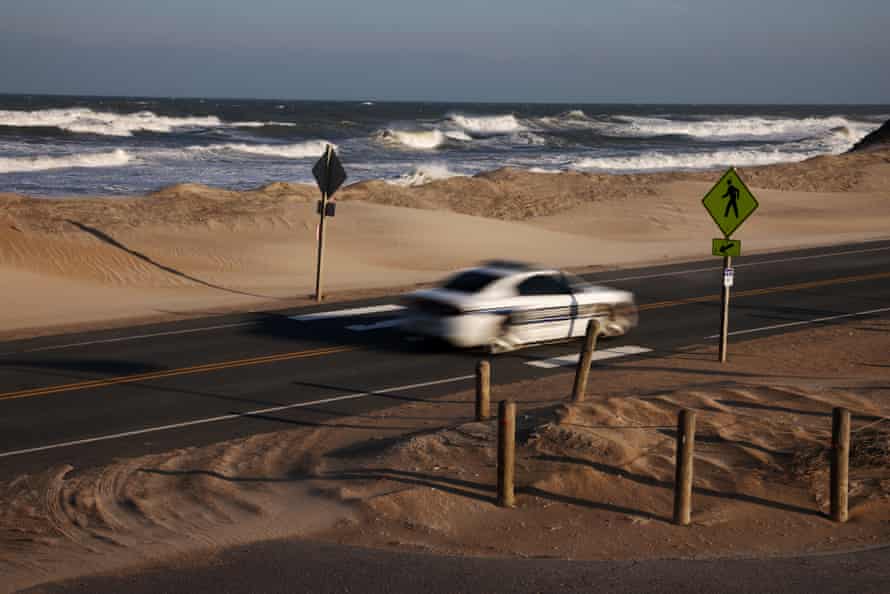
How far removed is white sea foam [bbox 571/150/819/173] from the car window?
164 feet

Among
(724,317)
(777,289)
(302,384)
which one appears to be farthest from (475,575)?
(777,289)

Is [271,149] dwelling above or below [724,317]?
above

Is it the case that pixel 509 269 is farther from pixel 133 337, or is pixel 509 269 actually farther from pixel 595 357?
pixel 133 337

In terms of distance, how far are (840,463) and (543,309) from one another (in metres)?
8.47

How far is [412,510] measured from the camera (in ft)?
33.9

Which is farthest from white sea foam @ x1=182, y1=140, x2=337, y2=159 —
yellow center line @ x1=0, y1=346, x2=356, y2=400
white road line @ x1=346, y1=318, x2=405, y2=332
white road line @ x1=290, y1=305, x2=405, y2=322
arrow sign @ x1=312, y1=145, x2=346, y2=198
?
yellow center line @ x1=0, y1=346, x2=356, y2=400

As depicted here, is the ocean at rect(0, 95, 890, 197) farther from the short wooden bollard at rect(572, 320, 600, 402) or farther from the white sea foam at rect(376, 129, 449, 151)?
the short wooden bollard at rect(572, 320, 600, 402)

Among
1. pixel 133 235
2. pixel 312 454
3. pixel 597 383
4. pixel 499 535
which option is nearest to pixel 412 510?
pixel 499 535

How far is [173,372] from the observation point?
16688 millimetres

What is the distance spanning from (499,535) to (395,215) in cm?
2597

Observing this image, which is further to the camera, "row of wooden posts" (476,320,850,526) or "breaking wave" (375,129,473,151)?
"breaking wave" (375,129,473,151)

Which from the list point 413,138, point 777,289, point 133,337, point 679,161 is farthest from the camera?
point 413,138

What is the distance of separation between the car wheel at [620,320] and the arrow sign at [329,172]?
6682 mm

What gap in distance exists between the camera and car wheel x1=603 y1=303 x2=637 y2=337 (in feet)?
63.0
